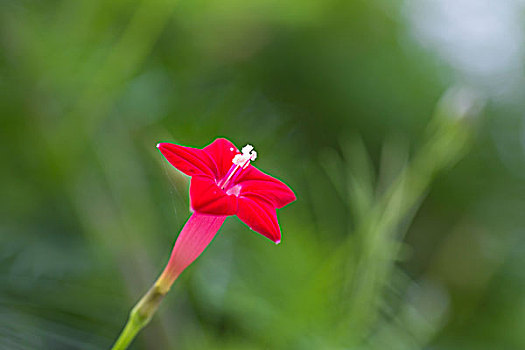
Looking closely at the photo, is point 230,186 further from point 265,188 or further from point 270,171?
point 270,171

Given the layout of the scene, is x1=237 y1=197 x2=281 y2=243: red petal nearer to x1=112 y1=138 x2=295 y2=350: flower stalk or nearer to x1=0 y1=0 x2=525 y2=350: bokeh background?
x1=112 y1=138 x2=295 y2=350: flower stalk

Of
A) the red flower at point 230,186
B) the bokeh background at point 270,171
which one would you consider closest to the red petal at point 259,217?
the red flower at point 230,186

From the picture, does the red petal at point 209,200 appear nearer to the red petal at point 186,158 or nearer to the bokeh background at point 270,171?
the red petal at point 186,158

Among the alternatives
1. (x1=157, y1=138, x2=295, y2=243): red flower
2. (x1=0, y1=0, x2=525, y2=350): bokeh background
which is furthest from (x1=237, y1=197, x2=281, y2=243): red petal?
(x1=0, y1=0, x2=525, y2=350): bokeh background

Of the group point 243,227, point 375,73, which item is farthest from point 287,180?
point 375,73

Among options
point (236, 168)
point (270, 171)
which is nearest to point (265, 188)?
point (236, 168)

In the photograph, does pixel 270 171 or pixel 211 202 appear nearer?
pixel 211 202
